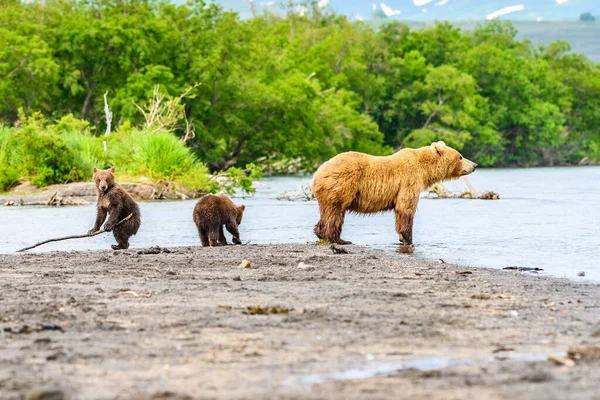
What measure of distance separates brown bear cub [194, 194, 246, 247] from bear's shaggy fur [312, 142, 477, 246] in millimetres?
1207

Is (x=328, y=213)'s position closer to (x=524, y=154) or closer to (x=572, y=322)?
(x=572, y=322)

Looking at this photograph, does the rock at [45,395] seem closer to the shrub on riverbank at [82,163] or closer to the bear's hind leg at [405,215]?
the bear's hind leg at [405,215]

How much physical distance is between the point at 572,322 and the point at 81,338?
11.1ft

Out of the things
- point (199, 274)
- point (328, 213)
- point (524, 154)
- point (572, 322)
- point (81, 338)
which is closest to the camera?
point (81, 338)

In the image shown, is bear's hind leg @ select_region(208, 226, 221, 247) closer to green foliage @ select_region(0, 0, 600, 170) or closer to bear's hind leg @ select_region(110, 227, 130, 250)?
bear's hind leg @ select_region(110, 227, 130, 250)

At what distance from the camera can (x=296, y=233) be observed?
17.9 m

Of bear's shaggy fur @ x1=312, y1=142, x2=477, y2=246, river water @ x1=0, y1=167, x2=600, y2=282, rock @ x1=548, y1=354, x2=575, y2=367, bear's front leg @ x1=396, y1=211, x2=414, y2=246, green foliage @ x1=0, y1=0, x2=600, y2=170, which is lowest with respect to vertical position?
river water @ x1=0, y1=167, x2=600, y2=282

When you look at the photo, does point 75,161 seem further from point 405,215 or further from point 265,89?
point 265,89

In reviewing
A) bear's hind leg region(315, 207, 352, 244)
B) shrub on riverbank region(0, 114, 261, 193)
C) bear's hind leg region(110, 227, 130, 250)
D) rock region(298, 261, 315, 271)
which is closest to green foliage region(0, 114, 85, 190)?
shrub on riverbank region(0, 114, 261, 193)

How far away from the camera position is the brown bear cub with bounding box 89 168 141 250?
13523 millimetres

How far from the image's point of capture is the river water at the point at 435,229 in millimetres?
14188

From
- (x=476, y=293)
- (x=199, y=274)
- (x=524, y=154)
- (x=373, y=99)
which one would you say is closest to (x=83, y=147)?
(x=199, y=274)

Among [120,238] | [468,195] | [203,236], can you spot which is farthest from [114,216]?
[468,195]

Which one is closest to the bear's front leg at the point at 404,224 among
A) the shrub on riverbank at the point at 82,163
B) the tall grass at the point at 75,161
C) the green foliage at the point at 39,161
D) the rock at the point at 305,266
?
the rock at the point at 305,266
